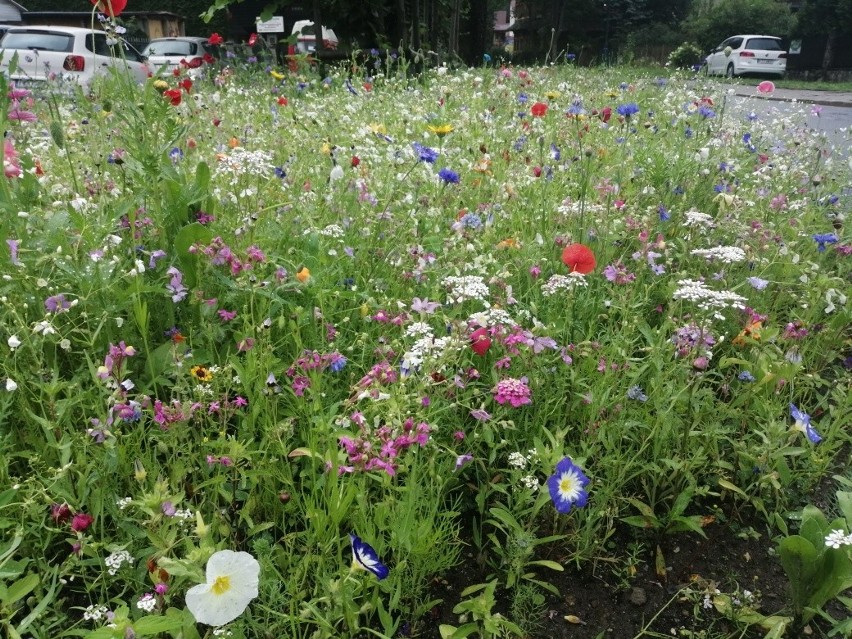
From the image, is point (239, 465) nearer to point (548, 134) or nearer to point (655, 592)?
point (655, 592)

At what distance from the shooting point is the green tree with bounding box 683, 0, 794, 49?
108 feet

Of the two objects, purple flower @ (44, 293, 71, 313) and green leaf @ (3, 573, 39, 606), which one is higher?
purple flower @ (44, 293, 71, 313)

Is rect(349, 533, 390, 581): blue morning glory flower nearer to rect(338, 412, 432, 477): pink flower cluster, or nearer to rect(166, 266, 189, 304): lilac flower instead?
rect(338, 412, 432, 477): pink flower cluster

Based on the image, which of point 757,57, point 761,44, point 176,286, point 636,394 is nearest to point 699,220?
point 636,394

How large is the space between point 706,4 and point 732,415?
56.1 meters

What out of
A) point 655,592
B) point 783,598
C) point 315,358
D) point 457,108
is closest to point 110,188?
point 315,358

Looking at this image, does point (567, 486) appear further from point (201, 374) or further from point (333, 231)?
point (333, 231)

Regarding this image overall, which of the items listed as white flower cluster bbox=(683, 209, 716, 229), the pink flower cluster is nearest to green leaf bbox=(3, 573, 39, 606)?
the pink flower cluster

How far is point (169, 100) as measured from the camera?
218cm

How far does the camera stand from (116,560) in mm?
1359

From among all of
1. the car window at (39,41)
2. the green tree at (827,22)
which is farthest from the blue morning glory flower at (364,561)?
the green tree at (827,22)

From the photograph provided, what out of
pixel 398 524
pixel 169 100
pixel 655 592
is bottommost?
pixel 655 592

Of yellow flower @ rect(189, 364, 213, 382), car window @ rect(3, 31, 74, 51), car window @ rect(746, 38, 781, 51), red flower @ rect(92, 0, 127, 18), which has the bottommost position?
yellow flower @ rect(189, 364, 213, 382)

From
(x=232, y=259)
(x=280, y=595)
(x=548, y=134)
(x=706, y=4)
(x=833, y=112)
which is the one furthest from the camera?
(x=706, y=4)
